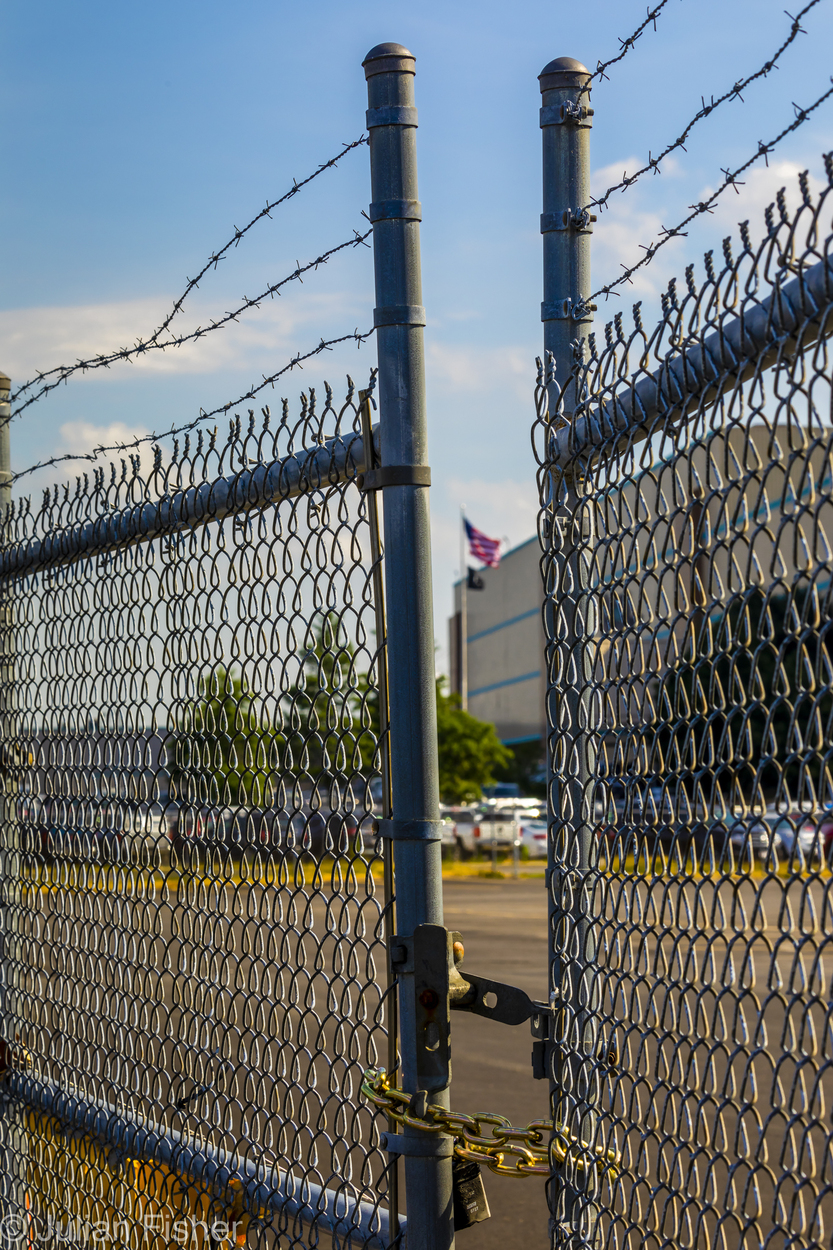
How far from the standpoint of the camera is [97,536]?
122 inches

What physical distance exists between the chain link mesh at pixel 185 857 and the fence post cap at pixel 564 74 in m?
0.66

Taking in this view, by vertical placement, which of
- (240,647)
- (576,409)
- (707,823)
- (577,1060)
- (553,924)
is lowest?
(577,1060)

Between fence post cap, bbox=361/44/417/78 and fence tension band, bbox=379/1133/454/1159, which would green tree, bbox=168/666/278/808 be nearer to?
fence tension band, bbox=379/1133/454/1159

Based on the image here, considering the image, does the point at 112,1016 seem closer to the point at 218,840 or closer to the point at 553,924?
the point at 218,840

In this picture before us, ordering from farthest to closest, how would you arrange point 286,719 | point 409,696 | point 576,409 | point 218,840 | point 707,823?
point 218,840
point 286,719
point 409,696
point 576,409
point 707,823

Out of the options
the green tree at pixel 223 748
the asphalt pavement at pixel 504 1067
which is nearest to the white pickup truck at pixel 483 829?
the asphalt pavement at pixel 504 1067

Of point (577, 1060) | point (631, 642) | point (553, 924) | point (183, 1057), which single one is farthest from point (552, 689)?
point (183, 1057)

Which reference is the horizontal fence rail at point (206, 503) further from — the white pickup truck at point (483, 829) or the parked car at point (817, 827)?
the white pickup truck at point (483, 829)

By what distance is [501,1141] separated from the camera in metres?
1.99

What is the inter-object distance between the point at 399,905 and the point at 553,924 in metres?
0.27

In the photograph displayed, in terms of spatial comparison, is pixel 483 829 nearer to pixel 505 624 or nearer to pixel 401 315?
pixel 401 315

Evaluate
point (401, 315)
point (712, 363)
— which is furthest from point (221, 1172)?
point (712, 363)

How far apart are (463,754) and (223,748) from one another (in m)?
42.1

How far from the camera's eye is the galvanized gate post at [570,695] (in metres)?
1.96
